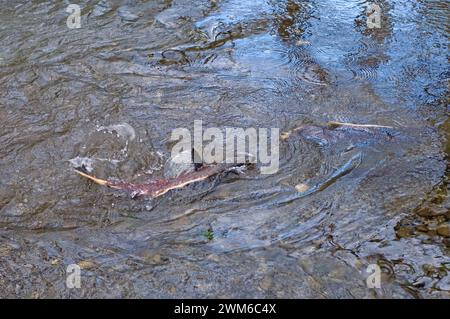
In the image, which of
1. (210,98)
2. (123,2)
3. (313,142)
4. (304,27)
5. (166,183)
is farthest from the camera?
(123,2)

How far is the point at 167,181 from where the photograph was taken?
3.75 meters

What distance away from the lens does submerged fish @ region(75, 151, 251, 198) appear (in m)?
3.67

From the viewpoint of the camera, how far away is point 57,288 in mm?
2967

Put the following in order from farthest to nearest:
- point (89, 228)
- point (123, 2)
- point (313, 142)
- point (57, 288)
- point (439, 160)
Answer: point (123, 2), point (313, 142), point (439, 160), point (89, 228), point (57, 288)

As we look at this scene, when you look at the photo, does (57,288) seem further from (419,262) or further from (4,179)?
(419,262)

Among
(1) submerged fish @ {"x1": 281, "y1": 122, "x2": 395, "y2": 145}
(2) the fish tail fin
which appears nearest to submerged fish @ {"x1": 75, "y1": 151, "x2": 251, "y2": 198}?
(2) the fish tail fin

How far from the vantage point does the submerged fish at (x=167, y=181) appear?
367 centimetres

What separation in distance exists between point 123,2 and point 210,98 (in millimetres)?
3033

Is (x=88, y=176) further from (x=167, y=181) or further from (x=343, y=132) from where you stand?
(x=343, y=132)

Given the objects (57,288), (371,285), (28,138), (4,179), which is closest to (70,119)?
(28,138)

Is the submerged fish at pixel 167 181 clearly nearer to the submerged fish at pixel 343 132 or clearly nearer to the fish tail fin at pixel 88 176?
the fish tail fin at pixel 88 176

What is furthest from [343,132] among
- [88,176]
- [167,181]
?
[88,176]

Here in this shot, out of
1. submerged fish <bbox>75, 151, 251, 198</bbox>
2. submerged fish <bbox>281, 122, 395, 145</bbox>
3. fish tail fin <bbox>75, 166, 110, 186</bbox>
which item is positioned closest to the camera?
submerged fish <bbox>75, 151, 251, 198</bbox>

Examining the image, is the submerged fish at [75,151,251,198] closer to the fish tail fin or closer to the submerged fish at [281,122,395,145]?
the fish tail fin
